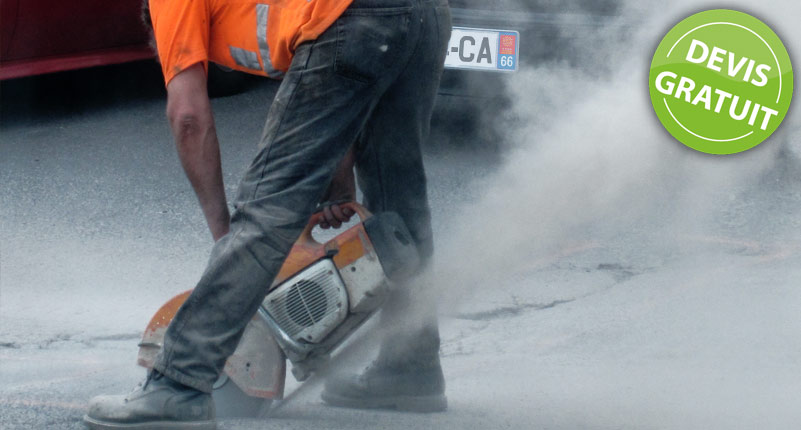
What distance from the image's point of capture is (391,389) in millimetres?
2869

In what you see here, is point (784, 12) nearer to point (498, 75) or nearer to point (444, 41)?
point (498, 75)

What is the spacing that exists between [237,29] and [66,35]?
148 inches

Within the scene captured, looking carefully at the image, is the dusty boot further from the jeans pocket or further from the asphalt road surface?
the jeans pocket

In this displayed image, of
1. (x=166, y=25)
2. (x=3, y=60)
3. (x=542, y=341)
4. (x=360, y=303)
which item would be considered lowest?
(x=3, y=60)

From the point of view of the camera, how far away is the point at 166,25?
2.40 meters

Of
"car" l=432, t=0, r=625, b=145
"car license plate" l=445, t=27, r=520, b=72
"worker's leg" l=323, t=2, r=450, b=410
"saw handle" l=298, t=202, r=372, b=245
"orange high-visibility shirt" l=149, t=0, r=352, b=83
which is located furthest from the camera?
"car license plate" l=445, t=27, r=520, b=72

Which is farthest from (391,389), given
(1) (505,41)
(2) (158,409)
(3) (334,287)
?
(1) (505,41)

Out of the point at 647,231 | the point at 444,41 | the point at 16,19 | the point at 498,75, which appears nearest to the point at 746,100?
the point at 647,231

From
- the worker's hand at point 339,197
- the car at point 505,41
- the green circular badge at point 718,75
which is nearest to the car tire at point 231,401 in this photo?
the worker's hand at point 339,197

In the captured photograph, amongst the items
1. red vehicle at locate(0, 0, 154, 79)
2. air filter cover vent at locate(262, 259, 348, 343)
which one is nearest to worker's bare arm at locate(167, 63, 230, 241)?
air filter cover vent at locate(262, 259, 348, 343)

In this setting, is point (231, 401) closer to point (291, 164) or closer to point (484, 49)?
point (291, 164)

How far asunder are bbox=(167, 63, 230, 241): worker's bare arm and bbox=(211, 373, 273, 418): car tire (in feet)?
1.35

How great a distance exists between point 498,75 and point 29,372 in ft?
8.05

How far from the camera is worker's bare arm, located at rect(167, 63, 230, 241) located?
245 centimetres
